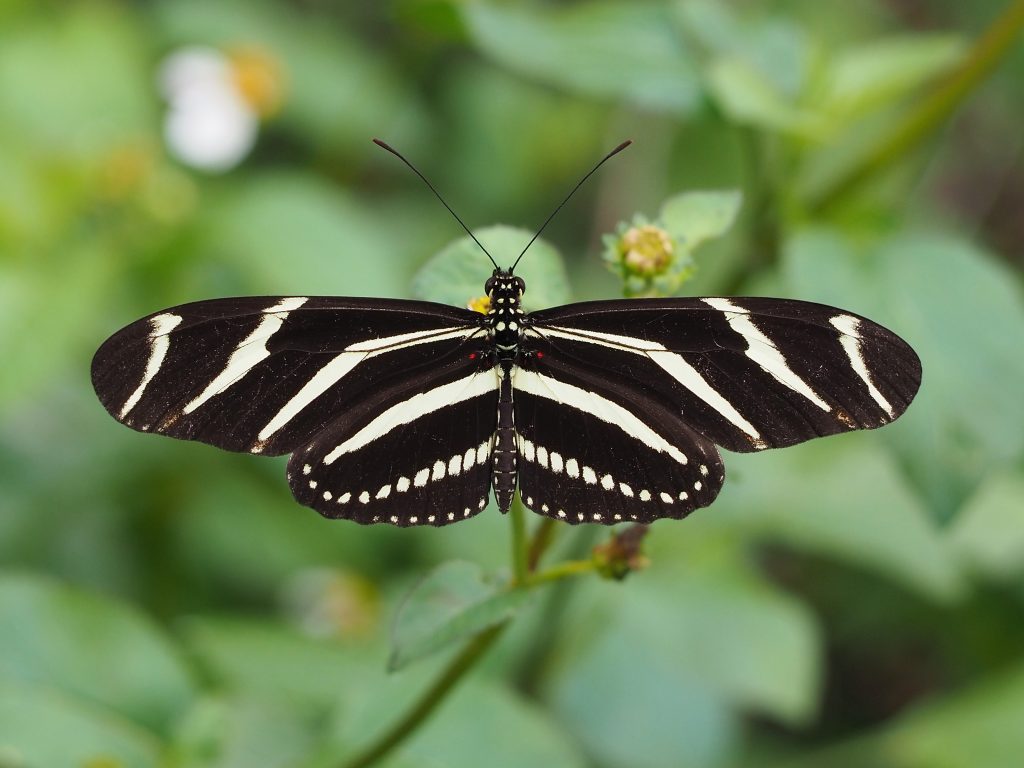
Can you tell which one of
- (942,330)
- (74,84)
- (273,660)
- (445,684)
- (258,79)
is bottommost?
(445,684)

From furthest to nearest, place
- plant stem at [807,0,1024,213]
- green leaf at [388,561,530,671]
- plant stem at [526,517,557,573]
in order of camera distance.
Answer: plant stem at [807,0,1024,213] < plant stem at [526,517,557,573] < green leaf at [388,561,530,671]

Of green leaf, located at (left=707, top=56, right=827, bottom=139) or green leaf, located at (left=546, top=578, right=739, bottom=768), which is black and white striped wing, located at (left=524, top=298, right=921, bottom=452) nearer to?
green leaf, located at (left=707, top=56, right=827, bottom=139)

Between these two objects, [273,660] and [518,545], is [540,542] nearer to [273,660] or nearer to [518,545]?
[518,545]

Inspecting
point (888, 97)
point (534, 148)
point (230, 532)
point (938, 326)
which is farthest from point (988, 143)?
point (230, 532)

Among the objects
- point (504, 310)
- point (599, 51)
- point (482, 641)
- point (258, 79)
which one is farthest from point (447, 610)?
point (258, 79)

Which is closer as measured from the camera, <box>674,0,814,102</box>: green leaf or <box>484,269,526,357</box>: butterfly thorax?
<box>484,269,526,357</box>: butterfly thorax

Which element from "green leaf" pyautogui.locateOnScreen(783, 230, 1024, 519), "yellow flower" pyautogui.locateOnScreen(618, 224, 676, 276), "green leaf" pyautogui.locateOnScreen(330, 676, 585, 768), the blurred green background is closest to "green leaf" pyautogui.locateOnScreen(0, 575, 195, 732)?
the blurred green background

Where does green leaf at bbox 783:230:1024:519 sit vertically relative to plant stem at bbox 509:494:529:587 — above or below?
above
